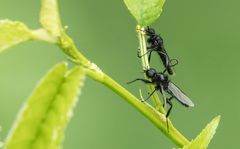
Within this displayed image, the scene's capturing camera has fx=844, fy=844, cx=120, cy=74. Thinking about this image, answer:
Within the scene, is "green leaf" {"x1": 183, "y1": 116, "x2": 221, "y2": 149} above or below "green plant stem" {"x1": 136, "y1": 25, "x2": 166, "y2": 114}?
below

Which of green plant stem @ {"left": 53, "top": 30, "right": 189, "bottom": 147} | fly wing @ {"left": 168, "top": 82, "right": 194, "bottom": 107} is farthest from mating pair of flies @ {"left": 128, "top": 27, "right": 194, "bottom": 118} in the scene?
green plant stem @ {"left": 53, "top": 30, "right": 189, "bottom": 147}

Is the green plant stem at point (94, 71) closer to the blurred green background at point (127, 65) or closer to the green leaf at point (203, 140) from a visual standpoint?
the green leaf at point (203, 140)

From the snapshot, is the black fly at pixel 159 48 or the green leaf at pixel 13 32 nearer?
the green leaf at pixel 13 32

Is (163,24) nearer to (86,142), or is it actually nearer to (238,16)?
(238,16)

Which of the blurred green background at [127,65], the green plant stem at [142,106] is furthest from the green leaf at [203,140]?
the blurred green background at [127,65]

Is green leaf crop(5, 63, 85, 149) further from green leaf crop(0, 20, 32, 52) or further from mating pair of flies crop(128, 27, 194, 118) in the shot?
mating pair of flies crop(128, 27, 194, 118)

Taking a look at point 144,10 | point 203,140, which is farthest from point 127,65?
point 203,140
